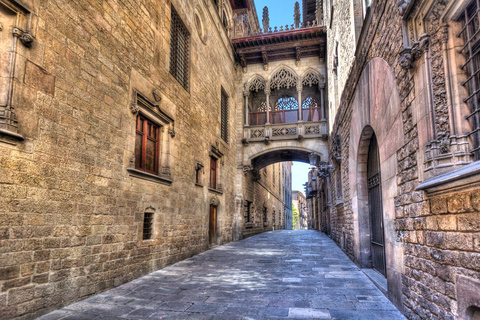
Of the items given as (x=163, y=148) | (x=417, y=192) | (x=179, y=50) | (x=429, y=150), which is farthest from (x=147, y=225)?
(x=429, y=150)

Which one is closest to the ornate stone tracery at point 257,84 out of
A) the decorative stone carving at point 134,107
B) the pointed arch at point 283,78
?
the pointed arch at point 283,78

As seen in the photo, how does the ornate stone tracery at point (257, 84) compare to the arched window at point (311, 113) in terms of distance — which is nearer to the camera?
the arched window at point (311, 113)

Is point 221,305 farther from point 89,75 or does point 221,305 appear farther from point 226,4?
point 226,4

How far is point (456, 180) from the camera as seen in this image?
2385 mm

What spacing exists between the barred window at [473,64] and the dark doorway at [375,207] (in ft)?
10.1

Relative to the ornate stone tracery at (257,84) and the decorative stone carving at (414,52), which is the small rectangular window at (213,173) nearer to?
the ornate stone tracery at (257,84)

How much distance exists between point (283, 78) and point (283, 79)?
0.05 m

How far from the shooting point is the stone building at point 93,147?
3.87 metres

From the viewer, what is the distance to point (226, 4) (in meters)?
15.8

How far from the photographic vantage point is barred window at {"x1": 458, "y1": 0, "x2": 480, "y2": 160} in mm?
2523

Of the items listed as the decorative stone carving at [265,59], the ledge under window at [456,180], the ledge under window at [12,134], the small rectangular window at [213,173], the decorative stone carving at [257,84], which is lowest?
the ledge under window at [456,180]

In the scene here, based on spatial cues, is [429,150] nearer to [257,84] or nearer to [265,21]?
[257,84]

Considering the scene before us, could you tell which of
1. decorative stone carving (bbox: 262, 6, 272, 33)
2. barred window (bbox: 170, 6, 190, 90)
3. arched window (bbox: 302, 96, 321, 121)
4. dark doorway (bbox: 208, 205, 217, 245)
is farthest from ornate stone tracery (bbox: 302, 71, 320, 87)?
dark doorway (bbox: 208, 205, 217, 245)

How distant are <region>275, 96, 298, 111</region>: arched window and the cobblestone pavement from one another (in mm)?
11749
